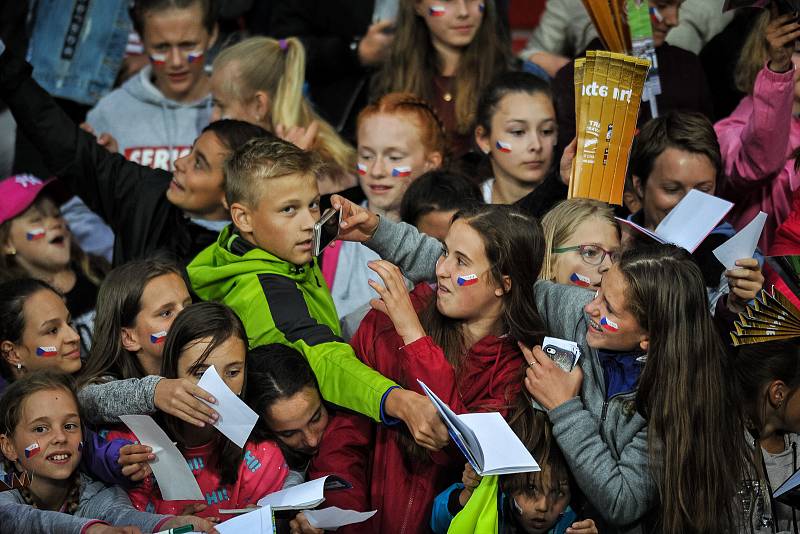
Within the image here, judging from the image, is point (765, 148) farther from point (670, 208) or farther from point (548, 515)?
point (548, 515)

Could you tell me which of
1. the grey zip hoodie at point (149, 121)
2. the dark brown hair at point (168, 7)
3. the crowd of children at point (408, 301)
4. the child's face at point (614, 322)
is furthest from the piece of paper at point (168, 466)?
the dark brown hair at point (168, 7)

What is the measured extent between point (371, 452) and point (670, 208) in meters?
1.69

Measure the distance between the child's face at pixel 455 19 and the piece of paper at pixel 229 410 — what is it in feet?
8.75

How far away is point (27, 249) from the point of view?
16.9 ft

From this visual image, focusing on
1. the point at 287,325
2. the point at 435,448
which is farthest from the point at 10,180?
the point at 435,448

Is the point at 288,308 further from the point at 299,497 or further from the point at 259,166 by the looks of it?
the point at 299,497

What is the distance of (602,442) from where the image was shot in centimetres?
354

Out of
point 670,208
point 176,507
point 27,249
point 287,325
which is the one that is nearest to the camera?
point 176,507

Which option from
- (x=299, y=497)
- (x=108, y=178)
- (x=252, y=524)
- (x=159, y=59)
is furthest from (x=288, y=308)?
(x=159, y=59)

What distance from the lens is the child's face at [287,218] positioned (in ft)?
13.9

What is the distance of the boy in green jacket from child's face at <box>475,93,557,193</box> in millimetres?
1028

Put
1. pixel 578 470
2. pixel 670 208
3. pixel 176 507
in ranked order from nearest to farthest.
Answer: pixel 578 470 < pixel 176 507 < pixel 670 208

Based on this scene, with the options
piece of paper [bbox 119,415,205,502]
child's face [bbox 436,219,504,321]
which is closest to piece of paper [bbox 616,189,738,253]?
child's face [bbox 436,219,504,321]

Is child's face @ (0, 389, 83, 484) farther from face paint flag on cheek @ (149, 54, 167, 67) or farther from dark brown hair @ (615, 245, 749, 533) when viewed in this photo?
face paint flag on cheek @ (149, 54, 167, 67)
